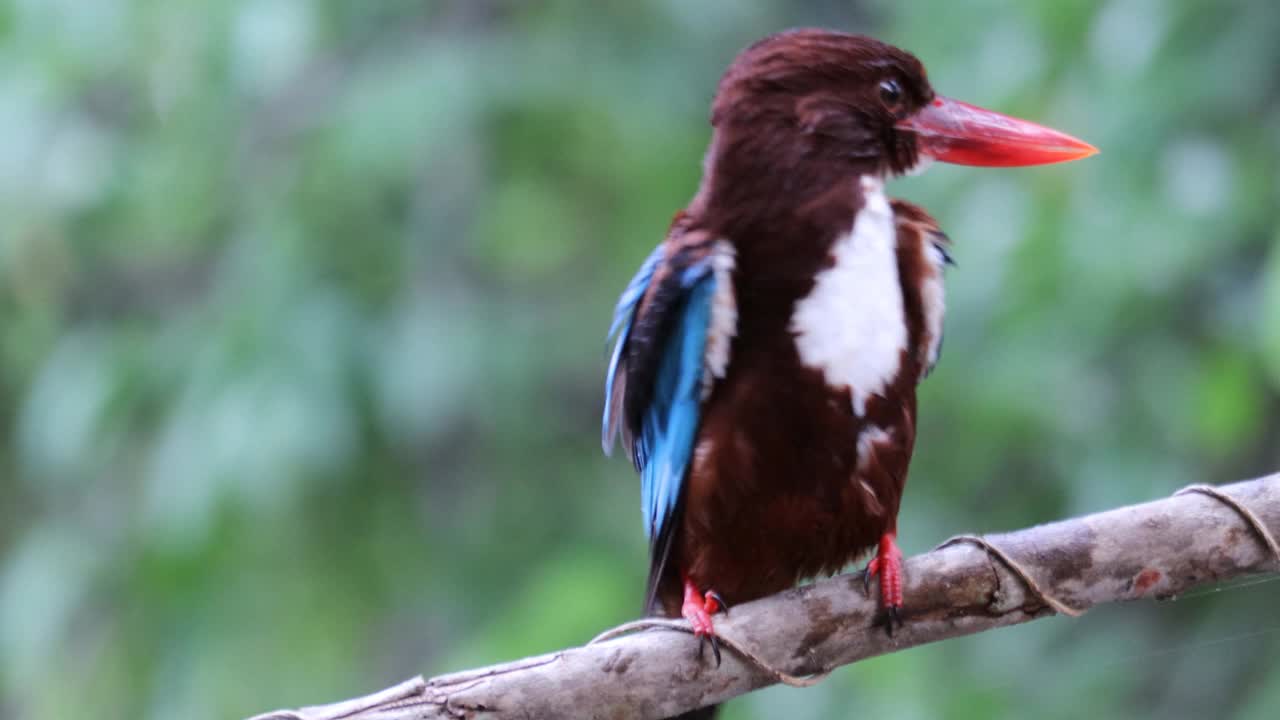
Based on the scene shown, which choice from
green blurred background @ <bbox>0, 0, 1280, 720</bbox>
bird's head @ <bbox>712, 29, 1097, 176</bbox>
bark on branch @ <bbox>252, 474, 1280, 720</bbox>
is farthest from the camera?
green blurred background @ <bbox>0, 0, 1280, 720</bbox>

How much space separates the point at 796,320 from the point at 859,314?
71mm

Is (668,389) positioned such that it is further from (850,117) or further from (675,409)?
(850,117)

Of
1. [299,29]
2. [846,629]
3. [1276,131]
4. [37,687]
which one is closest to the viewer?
[846,629]

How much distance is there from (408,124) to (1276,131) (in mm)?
1839

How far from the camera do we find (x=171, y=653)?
358 centimetres

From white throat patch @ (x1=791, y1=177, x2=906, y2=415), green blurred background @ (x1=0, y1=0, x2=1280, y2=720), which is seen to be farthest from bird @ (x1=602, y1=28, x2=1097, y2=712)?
green blurred background @ (x1=0, y1=0, x2=1280, y2=720)

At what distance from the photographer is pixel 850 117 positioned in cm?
176

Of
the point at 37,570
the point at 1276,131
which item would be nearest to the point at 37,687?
the point at 37,570

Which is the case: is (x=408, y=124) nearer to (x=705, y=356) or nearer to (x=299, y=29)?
(x=299, y=29)

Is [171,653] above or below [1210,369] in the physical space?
above

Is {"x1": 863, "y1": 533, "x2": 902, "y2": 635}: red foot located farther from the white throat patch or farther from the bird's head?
the bird's head

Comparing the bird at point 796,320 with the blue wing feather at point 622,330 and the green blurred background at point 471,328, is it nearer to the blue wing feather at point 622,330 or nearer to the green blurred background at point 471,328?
the blue wing feather at point 622,330

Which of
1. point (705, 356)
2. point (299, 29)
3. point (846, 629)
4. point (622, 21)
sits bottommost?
point (846, 629)

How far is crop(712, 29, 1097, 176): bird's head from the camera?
174cm
